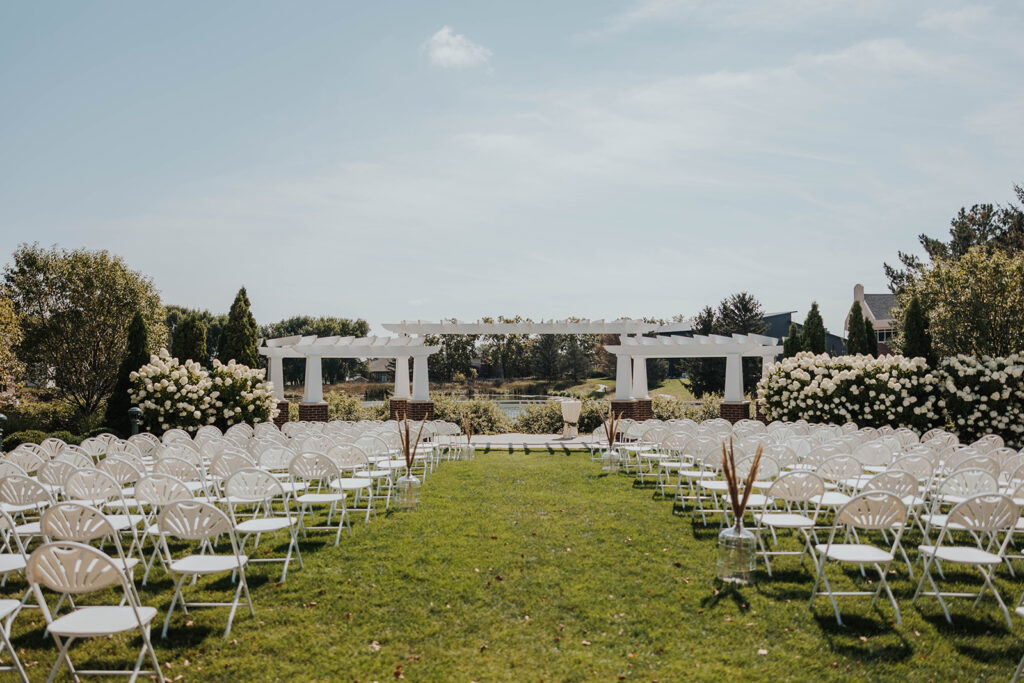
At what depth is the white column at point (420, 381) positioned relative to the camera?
18.9m

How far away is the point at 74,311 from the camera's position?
2131 cm

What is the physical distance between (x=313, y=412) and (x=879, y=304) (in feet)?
125

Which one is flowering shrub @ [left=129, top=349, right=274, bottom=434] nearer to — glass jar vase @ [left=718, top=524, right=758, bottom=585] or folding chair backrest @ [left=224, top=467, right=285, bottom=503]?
folding chair backrest @ [left=224, top=467, right=285, bottom=503]

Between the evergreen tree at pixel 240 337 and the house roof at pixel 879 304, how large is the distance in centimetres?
3691

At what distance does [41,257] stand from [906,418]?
25225 mm

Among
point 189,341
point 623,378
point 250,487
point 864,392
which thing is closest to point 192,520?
point 250,487

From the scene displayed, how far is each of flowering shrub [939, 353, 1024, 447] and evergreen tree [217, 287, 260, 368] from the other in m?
17.8

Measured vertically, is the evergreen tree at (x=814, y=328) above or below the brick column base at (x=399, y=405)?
above

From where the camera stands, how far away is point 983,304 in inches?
562

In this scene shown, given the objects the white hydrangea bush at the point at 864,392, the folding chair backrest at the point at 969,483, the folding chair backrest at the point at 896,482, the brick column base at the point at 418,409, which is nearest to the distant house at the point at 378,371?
the brick column base at the point at 418,409

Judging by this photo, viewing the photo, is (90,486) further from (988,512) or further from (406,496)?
(988,512)

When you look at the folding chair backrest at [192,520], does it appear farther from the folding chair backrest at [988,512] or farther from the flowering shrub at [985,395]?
the flowering shrub at [985,395]

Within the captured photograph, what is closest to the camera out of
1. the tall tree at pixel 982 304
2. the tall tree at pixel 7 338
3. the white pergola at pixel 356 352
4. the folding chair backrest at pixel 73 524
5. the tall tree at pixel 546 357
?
the folding chair backrest at pixel 73 524

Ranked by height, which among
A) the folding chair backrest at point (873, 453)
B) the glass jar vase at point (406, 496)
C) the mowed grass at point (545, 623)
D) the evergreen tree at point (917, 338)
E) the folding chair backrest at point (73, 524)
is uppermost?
the evergreen tree at point (917, 338)
